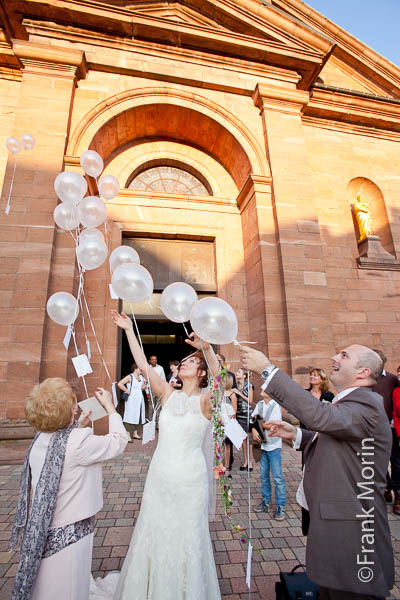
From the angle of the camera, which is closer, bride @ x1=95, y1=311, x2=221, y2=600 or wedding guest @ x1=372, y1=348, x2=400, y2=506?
bride @ x1=95, y1=311, x2=221, y2=600

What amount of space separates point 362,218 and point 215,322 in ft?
30.6

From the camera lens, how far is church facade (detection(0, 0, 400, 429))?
22.1ft

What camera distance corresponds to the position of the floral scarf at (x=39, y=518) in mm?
1748

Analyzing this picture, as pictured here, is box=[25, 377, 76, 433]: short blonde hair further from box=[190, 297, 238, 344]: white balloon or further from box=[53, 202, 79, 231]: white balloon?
box=[53, 202, 79, 231]: white balloon

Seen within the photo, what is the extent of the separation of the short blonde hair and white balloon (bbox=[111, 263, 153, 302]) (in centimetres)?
97

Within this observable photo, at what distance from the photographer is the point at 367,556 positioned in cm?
154

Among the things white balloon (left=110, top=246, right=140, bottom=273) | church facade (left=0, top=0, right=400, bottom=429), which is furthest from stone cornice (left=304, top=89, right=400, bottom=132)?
white balloon (left=110, top=246, right=140, bottom=273)

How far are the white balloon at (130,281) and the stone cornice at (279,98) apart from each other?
27.3 feet

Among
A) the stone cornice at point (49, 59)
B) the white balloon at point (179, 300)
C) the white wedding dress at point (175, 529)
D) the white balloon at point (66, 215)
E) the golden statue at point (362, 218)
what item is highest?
the stone cornice at point (49, 59)

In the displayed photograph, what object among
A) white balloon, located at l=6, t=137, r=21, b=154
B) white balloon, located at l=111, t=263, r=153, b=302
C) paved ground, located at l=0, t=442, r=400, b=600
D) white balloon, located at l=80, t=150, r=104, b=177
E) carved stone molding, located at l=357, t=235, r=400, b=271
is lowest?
paved ground, located at l=0, t=442, r=400, b=600

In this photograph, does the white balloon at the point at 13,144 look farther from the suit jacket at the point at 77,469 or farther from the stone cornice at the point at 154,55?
the suit jacket at the point at 77,469

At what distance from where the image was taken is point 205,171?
9695mm

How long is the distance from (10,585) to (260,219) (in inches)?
308

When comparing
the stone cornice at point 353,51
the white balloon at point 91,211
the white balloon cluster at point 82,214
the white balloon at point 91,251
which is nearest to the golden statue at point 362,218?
the stone cornice at point 353,51
